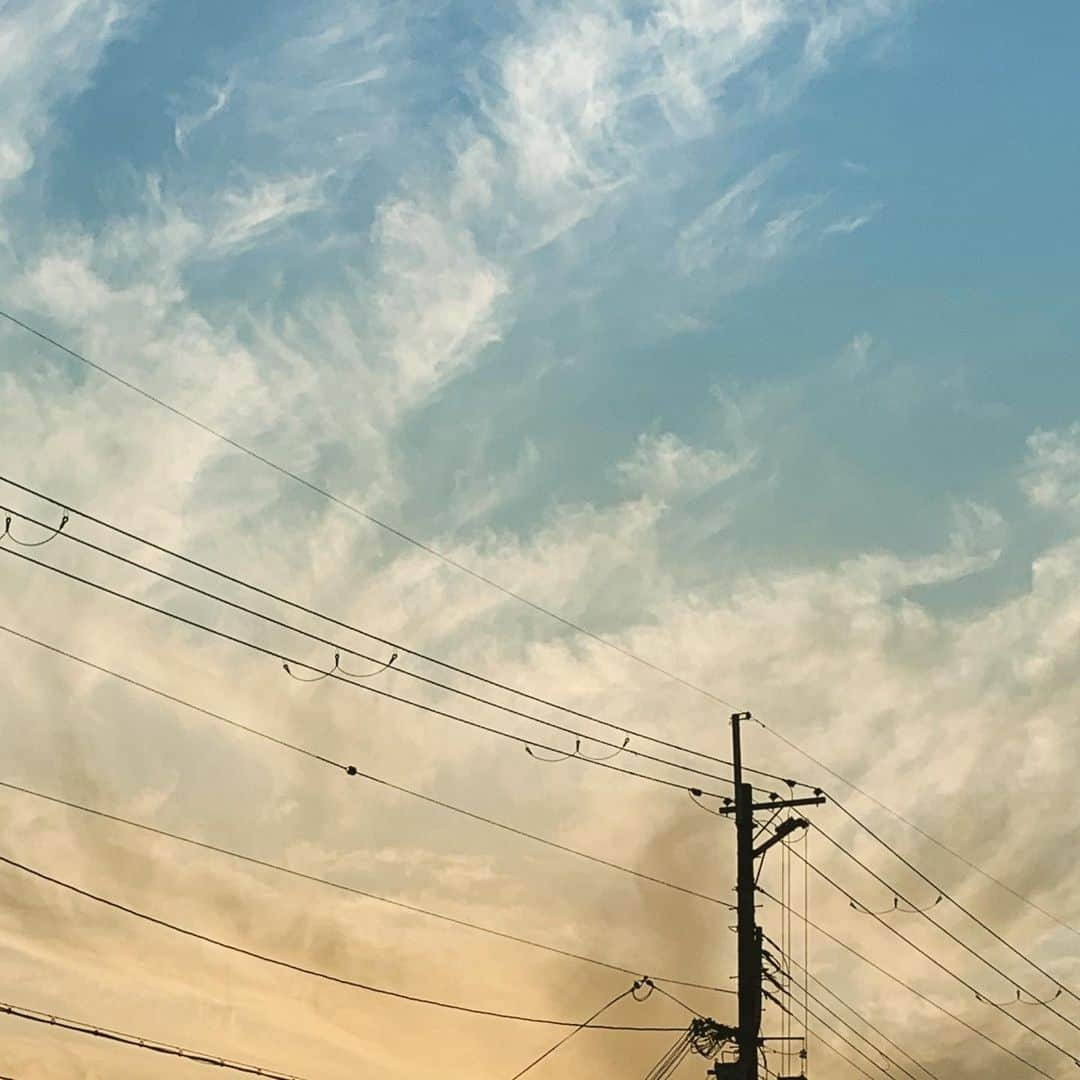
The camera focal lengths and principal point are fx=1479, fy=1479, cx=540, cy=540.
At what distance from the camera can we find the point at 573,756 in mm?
37469

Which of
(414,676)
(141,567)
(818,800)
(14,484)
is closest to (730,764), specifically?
(818,800)

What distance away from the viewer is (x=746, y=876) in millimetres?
41000

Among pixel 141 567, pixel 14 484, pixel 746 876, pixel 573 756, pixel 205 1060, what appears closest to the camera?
pixel 14 484

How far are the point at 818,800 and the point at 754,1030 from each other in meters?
6.87

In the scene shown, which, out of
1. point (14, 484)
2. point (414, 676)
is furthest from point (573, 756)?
point (14, 484)

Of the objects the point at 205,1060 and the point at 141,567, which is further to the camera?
the point at 205,1060

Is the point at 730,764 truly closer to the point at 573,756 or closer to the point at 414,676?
the point at 573,756

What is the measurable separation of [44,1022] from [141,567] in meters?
8.91

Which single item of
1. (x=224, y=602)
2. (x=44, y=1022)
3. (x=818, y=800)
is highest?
(x=818, y=800)

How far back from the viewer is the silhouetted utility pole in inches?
1533

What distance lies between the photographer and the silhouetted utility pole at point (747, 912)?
128ft

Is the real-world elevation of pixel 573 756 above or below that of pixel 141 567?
above

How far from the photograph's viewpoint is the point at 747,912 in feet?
132

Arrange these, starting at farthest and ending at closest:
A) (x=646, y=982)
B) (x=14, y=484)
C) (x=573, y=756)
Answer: (x=646, y=982) → (x=573, y=756) → (x=14, y=484)
